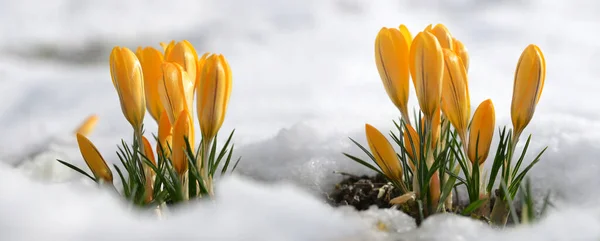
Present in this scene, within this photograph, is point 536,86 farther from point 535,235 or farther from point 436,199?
point 535,235

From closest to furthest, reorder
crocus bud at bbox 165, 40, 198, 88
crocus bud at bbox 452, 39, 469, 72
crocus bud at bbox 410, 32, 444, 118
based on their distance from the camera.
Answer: crocus bud at bbox 410, 32, 444, 118 → crocus bud at bbox 165, 40, 198, 88 → crocus bud at bbox 452, 39, 469, 72

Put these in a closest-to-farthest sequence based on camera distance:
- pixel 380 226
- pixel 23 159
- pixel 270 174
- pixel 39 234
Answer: pixel 39 234, pixel 380 226, pixel 270 174, pixel 23 159

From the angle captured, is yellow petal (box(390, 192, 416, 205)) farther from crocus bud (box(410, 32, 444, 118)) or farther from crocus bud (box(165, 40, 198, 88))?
crocus bud (box(165, 40, 198, 88))

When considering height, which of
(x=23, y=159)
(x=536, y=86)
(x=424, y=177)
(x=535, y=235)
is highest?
(x=23, y=159)

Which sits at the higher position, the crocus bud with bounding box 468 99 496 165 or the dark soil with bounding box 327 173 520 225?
the crocus bud with bounding box 468 99 496 165

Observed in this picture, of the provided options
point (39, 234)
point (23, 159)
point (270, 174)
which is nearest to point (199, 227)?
point (39, 234)

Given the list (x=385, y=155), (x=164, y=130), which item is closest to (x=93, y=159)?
(x=164, y=130)

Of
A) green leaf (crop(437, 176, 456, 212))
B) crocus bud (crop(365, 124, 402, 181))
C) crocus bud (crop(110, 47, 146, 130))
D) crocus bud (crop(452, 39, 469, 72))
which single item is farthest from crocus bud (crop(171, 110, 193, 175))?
crocus bud (crop(452, 39, 469, 72))

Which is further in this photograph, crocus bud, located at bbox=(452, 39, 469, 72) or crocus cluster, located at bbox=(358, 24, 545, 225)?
crocus bud, located at bbox=(452, 39, 469, 72)
